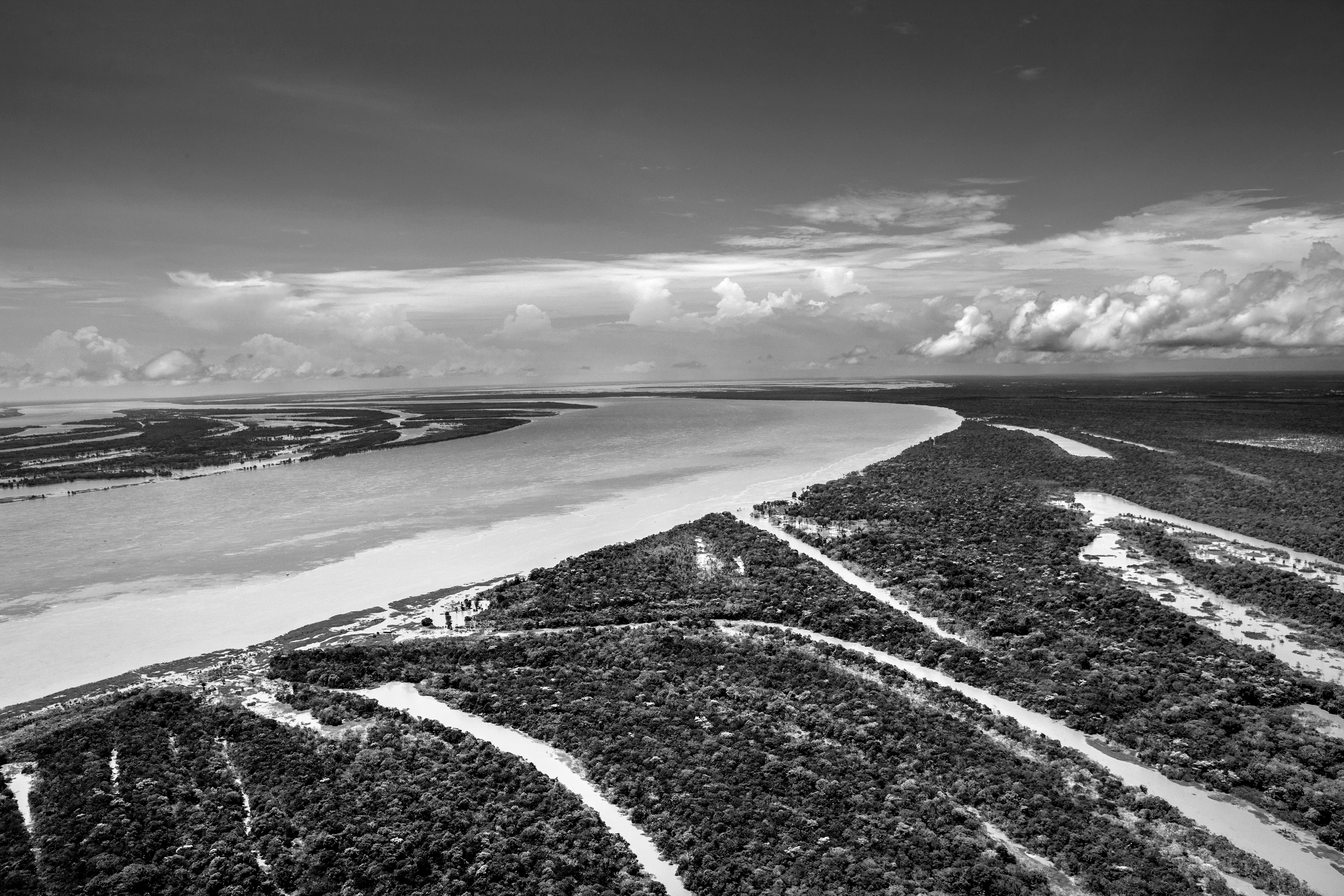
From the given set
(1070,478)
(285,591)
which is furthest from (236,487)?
(1070,478)

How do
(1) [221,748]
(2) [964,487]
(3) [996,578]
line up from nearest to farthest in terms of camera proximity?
1. (1) [221,748]
2. (3) [996,578]
3. (2) [964,487]

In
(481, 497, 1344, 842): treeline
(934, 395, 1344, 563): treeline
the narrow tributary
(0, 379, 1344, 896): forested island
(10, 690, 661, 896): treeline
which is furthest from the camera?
(934, 395, 1344, 563): treeline

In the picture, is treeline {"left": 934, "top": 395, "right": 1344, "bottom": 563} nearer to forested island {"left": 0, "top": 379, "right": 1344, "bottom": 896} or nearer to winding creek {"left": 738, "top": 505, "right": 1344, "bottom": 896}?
forested island {"left": 0, "top": 379, "right": 1344, "bottom": 896}

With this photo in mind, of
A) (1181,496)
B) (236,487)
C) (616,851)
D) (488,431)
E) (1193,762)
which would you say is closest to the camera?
(616,851)

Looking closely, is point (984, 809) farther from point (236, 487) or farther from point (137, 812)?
point (236, 487)

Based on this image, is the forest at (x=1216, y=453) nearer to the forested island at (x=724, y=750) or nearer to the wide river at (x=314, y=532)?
the forested island at (x=724, y=750)

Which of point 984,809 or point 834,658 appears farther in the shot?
point 834,658

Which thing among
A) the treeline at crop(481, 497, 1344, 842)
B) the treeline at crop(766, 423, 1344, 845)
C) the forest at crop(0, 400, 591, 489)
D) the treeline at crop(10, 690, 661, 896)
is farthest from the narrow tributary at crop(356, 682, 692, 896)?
the forest at crop(0, 400, 591, 489)
